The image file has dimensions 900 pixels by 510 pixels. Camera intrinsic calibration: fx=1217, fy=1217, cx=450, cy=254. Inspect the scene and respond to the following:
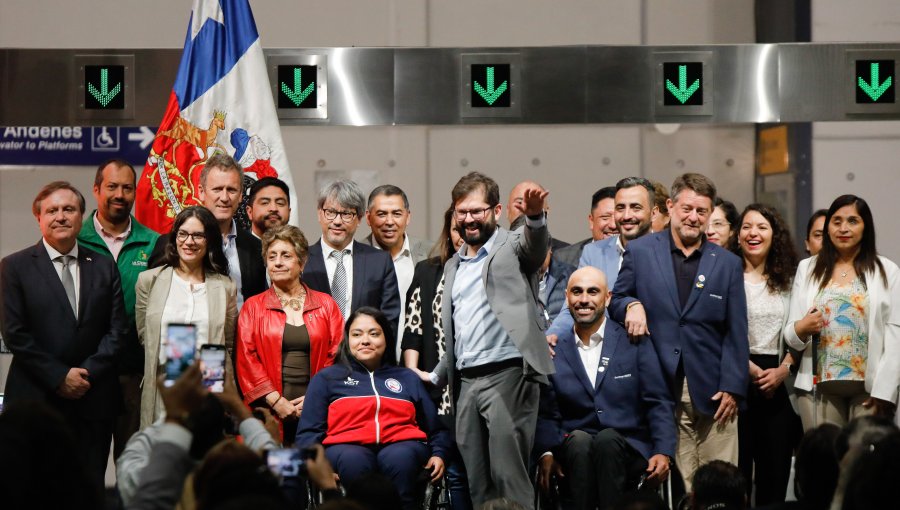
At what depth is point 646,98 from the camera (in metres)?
8.78

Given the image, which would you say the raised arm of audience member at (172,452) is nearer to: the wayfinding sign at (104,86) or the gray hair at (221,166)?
the gray hair at (221,166)

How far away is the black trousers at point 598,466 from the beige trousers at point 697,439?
0.33 metres

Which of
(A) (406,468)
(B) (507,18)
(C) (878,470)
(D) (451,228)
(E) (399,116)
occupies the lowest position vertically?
(A) (406,468)

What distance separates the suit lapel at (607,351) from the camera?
583cm

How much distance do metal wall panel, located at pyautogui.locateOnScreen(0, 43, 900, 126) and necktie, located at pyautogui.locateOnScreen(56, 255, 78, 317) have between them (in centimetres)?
299

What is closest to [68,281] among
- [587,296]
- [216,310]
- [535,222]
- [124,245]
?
[124,245]

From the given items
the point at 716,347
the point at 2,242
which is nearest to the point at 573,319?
the point at 716,347

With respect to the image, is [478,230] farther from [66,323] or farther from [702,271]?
[66,323]

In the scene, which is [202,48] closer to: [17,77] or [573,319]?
[17,77]

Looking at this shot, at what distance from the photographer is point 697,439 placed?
19.7 ft

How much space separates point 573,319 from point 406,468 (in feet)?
3.74

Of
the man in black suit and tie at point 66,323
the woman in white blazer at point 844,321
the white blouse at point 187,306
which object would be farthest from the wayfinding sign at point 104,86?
the woman in white blazer at point 844,321

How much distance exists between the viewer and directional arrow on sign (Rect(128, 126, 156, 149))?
994 centimetres

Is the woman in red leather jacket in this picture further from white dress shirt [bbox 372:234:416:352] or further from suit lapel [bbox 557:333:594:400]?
suit lapel [bbox 557:333:594:400]
